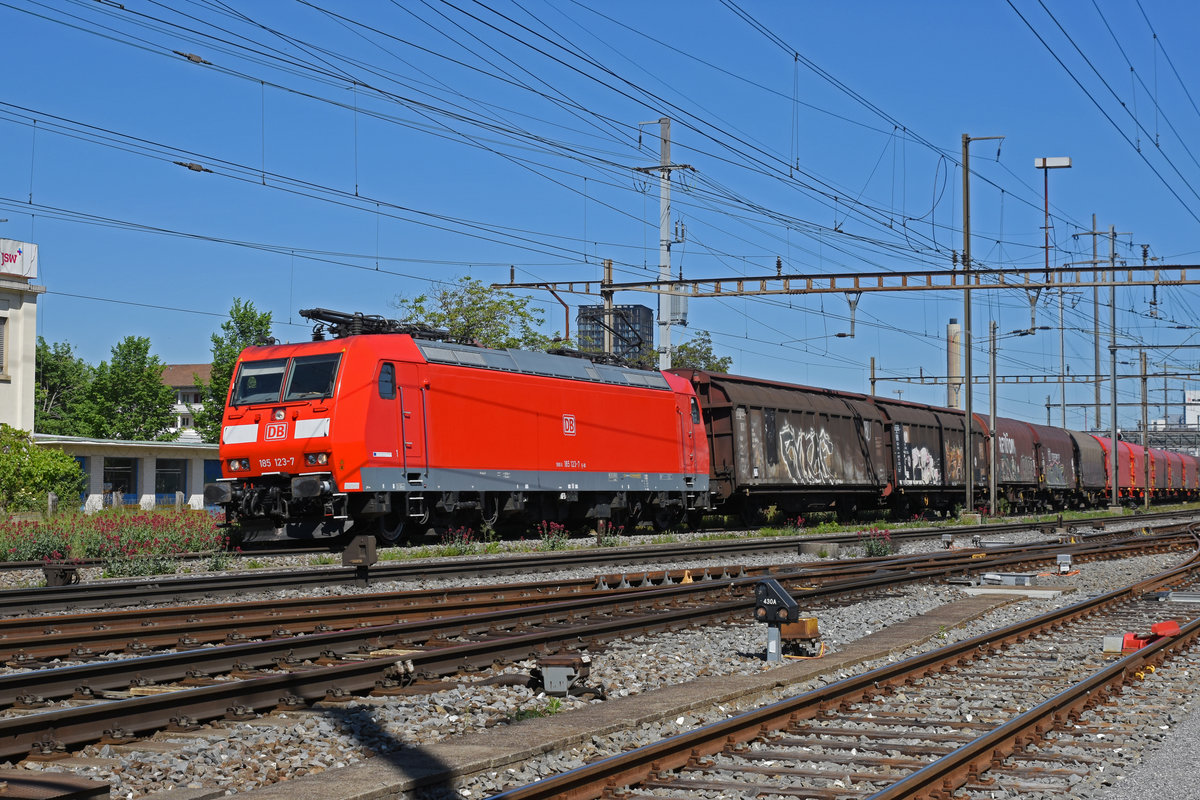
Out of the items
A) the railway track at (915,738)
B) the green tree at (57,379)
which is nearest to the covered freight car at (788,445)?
the railway track at (915,738)

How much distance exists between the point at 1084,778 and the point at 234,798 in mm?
4357

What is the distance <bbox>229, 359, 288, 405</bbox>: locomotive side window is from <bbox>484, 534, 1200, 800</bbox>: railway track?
13.1m

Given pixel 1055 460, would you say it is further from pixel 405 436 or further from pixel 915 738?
pixel 915 738

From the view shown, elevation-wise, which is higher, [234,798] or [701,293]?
[701,293]

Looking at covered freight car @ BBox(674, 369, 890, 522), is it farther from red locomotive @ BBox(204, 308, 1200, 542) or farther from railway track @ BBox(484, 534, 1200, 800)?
railway track @ BBox(484, 534, 1200, 800)

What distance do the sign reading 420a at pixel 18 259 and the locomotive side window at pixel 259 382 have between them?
3175cm

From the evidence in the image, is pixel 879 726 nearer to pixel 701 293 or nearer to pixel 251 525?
pixel 251 525

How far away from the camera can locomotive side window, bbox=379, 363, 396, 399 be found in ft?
63.4

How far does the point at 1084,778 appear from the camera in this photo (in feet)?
20.6

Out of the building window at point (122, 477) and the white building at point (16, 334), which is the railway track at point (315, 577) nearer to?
the white building at point (16, 334)

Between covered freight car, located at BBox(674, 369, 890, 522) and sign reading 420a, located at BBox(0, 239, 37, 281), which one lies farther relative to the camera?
sign reading 420a, located at BBox(0, 239, 37, 281)

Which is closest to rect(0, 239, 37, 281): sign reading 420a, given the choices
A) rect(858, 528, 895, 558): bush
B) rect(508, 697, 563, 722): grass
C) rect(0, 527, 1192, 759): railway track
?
rect(858, 528, 895, 558): bush

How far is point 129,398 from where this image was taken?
78.2m

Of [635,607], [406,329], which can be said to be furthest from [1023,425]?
[635,607]
